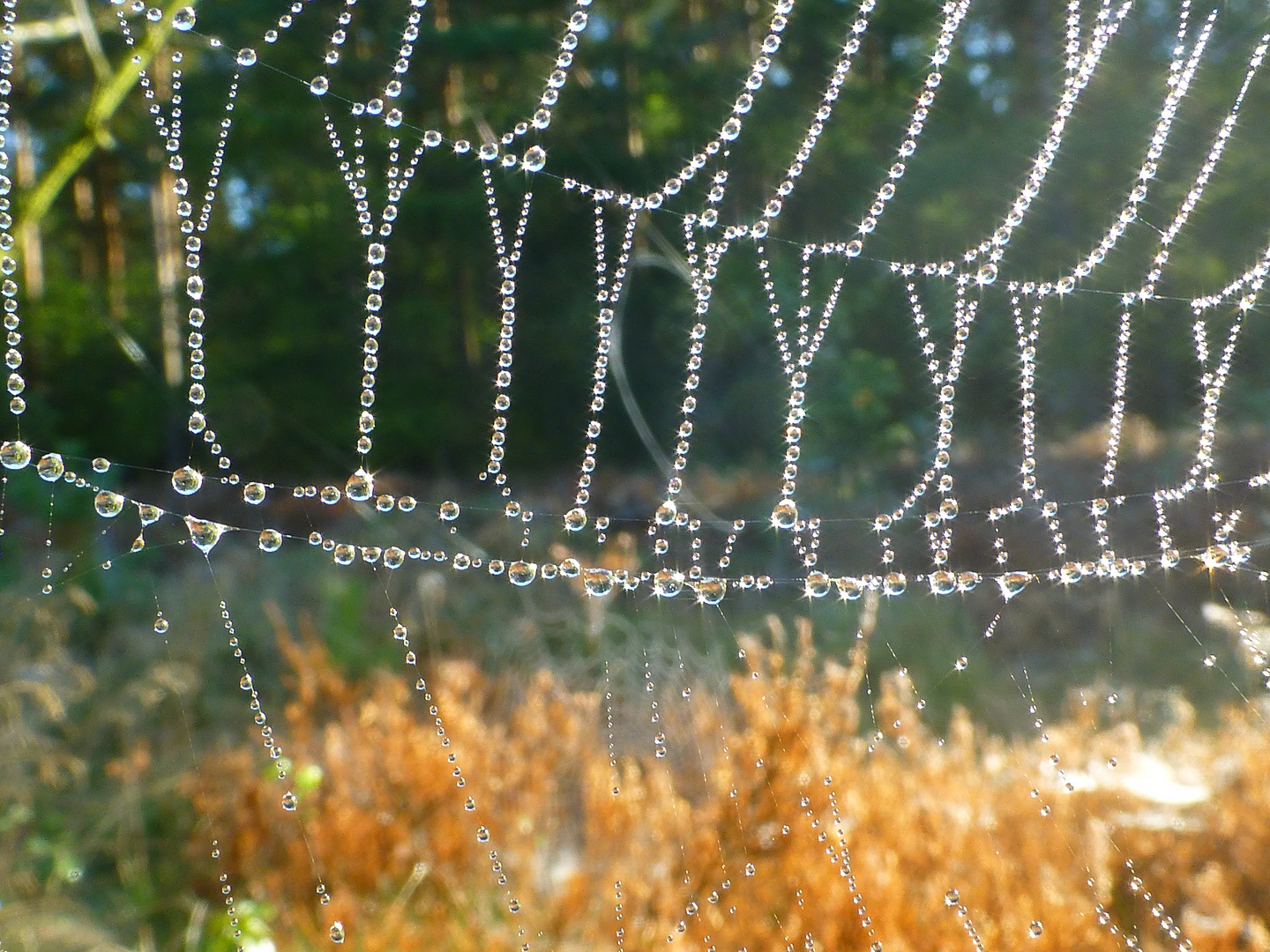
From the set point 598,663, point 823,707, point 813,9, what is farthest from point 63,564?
point 813,9

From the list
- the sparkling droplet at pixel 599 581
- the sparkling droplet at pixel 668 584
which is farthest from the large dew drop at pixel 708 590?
the sparkling droplet at pixel 599 581

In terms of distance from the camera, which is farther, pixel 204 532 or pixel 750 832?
pixel 750 832

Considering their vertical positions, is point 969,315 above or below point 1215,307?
above

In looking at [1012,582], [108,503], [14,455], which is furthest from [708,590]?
[14,455]

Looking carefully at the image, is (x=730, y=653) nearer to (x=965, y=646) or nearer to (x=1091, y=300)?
(x=965, y=646)

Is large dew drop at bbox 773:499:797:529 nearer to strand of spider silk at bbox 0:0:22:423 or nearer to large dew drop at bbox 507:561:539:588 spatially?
large dew drop at bbox 507:561:539:588

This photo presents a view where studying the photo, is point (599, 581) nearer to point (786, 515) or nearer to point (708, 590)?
point (708, 590)

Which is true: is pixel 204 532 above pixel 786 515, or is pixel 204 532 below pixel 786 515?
above

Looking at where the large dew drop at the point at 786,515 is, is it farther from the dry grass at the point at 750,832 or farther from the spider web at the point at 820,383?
the spider web at the point at 820,383
